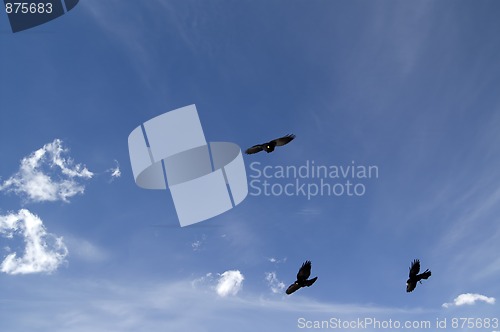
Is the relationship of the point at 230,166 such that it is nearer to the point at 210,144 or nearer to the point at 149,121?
the point at 210,144

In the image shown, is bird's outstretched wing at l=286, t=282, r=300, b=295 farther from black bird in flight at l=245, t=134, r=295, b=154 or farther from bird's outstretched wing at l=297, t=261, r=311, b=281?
black bird in flight at l=245, t=134, r=295, b=154

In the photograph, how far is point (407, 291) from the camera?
131ft

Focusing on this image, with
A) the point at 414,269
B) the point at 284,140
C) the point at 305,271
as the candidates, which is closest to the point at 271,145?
the point at 284,140

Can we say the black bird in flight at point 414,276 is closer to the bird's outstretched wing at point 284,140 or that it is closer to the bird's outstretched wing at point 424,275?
the bird's outstretched wing at point 424,275

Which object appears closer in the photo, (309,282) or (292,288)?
(309,282)

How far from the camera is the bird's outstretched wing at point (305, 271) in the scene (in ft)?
123

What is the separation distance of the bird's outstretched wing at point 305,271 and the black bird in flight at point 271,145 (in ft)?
31.3

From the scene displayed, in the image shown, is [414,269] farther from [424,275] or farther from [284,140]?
[284,140]

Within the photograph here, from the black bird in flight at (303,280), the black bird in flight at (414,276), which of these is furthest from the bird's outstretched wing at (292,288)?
the black bird in flight at (414,276)

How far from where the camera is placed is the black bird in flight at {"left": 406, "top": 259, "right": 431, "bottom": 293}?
128 ft

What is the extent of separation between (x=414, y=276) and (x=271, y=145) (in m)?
15.9

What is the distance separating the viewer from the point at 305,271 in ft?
124

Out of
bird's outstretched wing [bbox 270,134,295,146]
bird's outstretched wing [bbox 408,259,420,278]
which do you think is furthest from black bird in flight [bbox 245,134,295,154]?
bird's outstretched wing [bbox 408,259,420,278]

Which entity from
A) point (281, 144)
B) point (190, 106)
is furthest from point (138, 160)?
point (281, 144)
